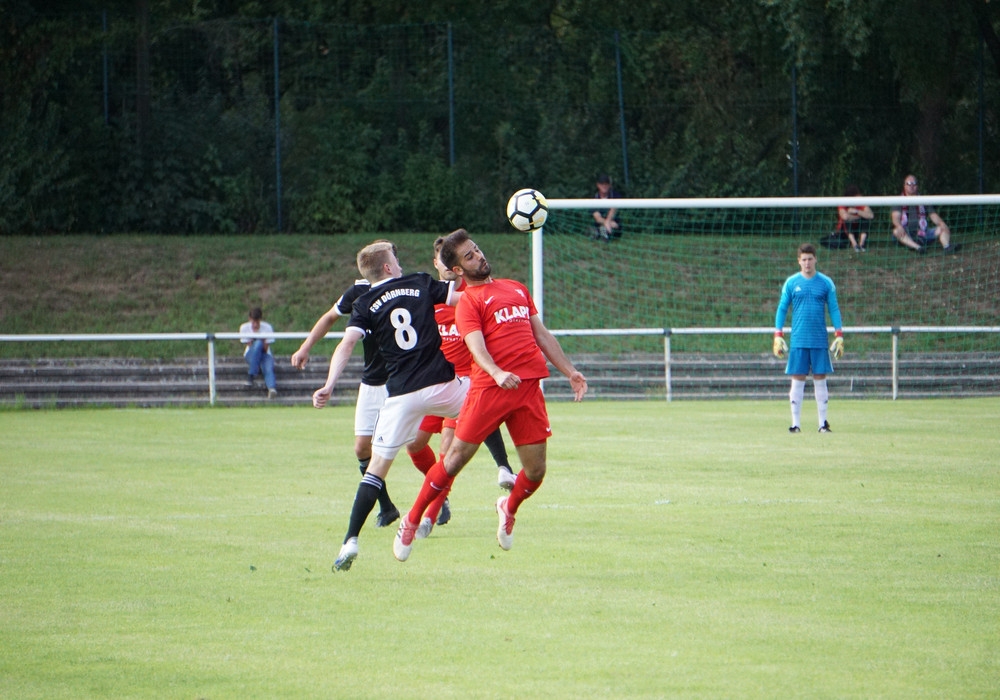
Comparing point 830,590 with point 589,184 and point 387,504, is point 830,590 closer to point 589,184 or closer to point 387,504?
point 387,504

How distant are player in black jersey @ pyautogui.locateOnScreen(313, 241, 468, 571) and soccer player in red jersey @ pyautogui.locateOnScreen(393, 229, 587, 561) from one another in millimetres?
255

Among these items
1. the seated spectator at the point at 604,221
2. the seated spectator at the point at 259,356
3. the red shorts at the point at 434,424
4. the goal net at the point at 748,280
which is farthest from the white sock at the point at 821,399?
the seated spectator at the point at 259,356

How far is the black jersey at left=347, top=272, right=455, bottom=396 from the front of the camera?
7469 millimetres

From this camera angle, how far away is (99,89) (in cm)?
2655

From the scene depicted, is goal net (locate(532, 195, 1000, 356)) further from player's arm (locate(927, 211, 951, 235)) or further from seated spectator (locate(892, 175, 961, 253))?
player's arm (locate(927, 211, 951, 235))

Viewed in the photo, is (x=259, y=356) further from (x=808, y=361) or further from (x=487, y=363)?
(x=487, y=363)

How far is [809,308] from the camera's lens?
14.3 metres

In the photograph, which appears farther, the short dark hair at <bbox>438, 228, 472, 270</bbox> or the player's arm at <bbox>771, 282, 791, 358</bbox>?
the player's arm at <bbox>771, 282, 791, 358</bbox>

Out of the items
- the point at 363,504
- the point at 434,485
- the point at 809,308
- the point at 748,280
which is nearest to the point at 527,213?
the point at 809,308

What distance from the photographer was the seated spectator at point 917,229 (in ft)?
68.6

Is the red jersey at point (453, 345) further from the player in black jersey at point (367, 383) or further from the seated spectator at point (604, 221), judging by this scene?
the seated spectator at point (604, 221)

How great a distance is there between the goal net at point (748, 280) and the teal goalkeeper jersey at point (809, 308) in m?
6.21

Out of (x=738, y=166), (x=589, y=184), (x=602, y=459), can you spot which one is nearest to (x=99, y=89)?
(x=589, y=184)

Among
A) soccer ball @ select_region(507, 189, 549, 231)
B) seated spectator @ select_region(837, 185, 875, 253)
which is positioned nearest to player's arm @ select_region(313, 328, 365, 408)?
soccer ball @ select_region(507, 189, 549, 231)
